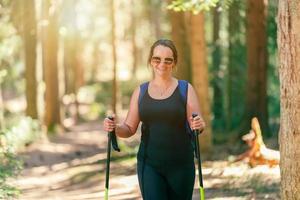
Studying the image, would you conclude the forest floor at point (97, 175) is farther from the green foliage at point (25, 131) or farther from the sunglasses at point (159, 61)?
the sunglasses at point (159, 61)

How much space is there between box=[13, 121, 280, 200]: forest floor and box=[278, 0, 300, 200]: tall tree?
345cm

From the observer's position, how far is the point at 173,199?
216 inches

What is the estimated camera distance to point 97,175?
1509 cm

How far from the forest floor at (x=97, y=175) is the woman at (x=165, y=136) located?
471cm

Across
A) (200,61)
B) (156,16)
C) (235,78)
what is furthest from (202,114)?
(156,16)

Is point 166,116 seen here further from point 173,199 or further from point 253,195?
point 253,195

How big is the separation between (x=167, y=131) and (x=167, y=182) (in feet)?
1.49

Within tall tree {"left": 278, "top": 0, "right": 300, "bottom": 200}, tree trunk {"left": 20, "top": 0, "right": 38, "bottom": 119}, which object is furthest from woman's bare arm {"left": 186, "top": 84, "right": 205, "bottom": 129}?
tree trunk {"left": 20, "top": 0, "right": 38, "bottom": 119}

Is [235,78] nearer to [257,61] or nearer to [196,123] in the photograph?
[257,61]

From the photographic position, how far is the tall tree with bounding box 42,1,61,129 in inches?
930

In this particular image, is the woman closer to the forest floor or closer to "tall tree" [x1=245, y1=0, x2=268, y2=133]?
the forest floor

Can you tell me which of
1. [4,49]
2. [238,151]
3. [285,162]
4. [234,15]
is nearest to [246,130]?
[238,151]

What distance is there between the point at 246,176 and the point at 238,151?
4550 millimetres

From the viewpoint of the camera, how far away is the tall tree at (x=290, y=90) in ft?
20.2
